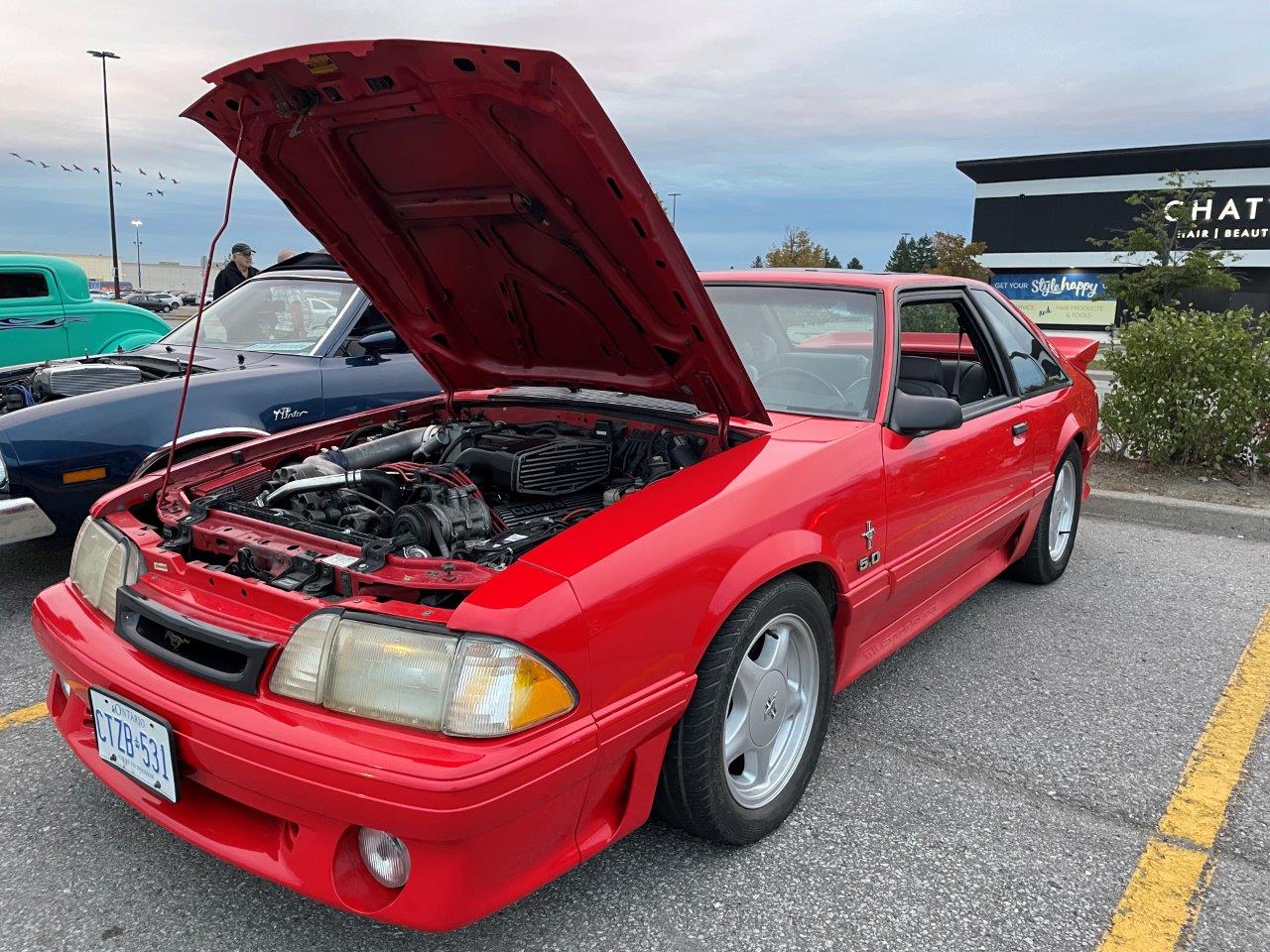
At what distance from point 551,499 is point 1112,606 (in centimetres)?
277

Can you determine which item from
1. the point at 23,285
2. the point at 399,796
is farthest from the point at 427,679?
the point at 23,285

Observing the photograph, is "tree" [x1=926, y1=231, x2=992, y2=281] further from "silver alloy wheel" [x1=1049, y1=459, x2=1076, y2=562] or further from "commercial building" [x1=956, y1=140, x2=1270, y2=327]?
"silver alloy wheel" [x1=1049, y1=459, x2=1076, y2=562]

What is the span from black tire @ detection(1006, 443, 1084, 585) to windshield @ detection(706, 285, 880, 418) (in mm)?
1541

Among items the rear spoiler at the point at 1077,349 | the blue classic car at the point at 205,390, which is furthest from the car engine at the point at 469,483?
the rear spoiler at the point at 1077,349

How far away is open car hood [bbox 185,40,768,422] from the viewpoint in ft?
6.58

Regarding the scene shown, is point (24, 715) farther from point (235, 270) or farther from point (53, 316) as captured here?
point (53, 316)

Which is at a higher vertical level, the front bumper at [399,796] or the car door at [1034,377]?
the car door at [1034,377]

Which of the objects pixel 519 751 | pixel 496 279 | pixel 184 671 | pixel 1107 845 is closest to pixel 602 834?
pixel 519 751

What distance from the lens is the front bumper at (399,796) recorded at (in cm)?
162

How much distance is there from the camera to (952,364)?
171 inches

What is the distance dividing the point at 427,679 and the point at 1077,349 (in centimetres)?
454

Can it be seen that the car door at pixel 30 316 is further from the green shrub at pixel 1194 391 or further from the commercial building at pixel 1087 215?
the commercial building at pixel 1087 215

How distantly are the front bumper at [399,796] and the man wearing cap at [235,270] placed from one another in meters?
6.12

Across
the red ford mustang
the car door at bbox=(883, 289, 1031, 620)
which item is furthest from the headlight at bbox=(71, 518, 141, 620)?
the car door at bbox=(883, 289, 1031, 620)
